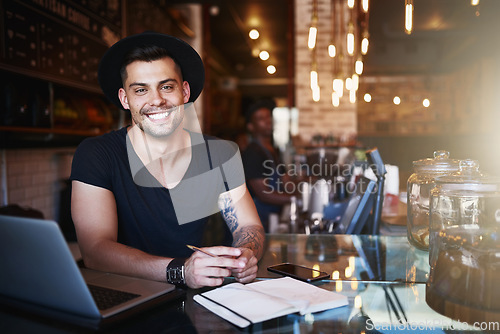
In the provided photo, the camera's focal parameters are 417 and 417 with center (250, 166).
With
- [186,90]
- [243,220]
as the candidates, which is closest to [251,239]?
[243,220]

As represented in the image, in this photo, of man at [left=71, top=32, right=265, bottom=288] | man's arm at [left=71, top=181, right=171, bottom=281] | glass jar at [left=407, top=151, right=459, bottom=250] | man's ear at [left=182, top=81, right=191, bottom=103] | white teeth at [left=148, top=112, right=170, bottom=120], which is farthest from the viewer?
man's ear at [left=182, top=81, right=191, bottom=103]

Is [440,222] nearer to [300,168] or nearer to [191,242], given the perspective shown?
[191,242]

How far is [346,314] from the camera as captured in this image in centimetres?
93

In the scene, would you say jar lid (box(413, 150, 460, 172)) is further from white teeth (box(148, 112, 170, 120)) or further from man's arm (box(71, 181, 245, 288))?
white teeth (box(148, 112, 170, 120))

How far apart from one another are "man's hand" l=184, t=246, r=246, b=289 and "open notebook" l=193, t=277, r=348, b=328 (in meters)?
0.05

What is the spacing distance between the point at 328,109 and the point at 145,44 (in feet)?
12.0

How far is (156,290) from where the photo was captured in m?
1.04

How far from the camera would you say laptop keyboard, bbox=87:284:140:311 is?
94cm

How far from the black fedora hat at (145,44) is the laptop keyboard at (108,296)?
104cm

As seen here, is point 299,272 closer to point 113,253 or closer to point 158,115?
point 113,253

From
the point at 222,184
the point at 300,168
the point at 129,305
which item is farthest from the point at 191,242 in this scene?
the point at 300,168

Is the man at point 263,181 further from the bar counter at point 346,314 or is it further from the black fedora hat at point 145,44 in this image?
the bar counter at point 346,314

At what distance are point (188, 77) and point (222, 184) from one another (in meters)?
0.55

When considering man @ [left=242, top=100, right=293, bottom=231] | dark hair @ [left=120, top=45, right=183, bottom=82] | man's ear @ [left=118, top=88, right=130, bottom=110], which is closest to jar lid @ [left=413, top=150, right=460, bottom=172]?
dark hair @ [left=120, top=45, right=183, bottom=82]
